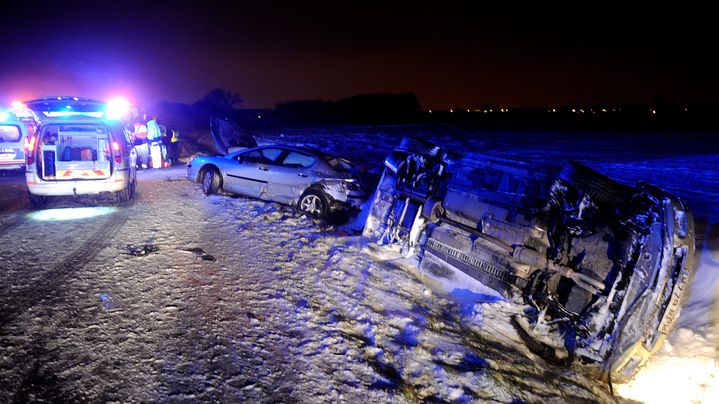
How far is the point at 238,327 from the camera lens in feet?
11.5

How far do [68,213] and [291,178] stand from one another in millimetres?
3899

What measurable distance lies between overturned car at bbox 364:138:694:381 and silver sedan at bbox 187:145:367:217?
2.28 meters

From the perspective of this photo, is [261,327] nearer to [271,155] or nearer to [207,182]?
[271,155]

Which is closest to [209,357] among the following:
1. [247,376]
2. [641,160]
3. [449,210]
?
[247,376]

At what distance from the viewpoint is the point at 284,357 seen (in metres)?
3.18

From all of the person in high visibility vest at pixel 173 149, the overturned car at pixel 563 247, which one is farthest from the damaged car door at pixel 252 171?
the person in high visibility vest at pixel 173 149

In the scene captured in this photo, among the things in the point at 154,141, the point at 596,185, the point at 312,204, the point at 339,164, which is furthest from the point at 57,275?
the point at 154,141

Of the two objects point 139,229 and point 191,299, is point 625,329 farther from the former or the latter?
point 139,229

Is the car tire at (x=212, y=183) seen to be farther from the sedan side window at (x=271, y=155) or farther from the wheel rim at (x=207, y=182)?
the sedan side window at (x=271, y=155)

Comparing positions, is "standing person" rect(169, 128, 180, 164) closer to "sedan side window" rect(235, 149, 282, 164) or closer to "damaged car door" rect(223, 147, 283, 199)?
"damaged car door" rect(223, 147, 283, 199)

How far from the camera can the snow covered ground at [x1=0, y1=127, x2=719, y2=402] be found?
2877 mm

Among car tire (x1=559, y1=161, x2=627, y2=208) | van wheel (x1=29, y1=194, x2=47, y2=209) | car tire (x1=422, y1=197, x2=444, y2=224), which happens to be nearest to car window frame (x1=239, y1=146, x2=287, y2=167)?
van wheel (x1=29, y1=194, x2=47, y2=209)

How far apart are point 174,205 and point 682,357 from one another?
775 centimetres

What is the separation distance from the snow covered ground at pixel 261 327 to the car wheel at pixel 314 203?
1418mm
